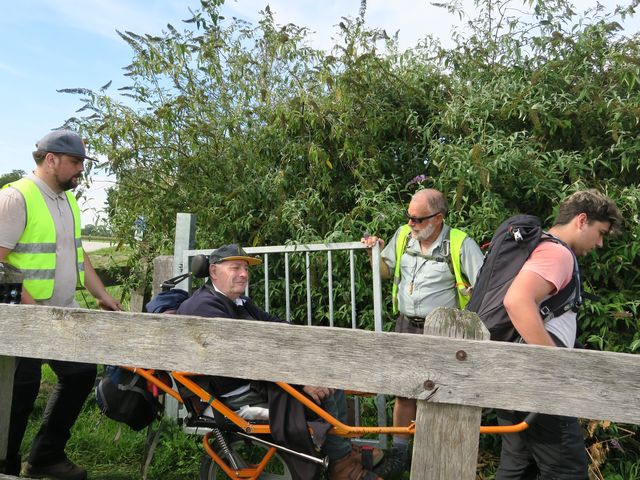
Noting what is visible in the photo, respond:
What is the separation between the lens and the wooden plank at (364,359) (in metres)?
1.97

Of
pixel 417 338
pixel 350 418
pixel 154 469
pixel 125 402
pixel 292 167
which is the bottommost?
pixel 154 469

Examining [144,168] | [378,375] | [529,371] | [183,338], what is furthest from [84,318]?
[144,168]

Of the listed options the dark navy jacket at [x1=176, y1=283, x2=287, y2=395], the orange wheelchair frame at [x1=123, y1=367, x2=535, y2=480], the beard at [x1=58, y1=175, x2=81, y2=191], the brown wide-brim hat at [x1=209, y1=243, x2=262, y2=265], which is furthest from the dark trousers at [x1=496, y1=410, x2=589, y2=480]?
the beard at [x1=58, y1=175, x2=81, y2=191]

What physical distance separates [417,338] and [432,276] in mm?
2144

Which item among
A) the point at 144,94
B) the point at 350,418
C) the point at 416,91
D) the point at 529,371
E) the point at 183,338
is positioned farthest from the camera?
the point at 144,94

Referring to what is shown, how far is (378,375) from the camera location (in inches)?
83.1

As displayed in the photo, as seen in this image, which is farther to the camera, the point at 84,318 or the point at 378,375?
the point at 84,318

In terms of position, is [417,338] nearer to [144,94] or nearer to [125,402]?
[125,402]

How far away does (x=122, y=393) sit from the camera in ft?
11.7

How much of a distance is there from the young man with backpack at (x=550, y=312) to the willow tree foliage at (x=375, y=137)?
143 cm

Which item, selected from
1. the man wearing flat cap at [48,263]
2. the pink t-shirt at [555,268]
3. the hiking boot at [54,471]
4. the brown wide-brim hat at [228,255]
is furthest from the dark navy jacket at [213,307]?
the pink t-shirt at [555,268]

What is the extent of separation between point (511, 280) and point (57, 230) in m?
2.73

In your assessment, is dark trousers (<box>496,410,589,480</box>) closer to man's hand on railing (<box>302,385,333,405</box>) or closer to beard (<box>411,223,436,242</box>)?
man's hand on railing (<box>302,385,333,405</box>)

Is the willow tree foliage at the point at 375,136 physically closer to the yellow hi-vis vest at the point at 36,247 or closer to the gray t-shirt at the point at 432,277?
the gray t-shirt at the point at 432,277
